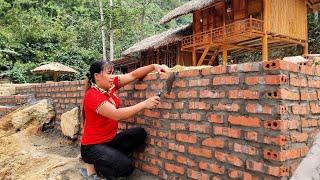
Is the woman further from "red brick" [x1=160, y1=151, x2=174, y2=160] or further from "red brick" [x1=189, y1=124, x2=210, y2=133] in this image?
"red brick" [x1=189, y1=124, x2=210, y2=133]

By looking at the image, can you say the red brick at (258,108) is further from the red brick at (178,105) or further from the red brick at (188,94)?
the red brick at (178,105)

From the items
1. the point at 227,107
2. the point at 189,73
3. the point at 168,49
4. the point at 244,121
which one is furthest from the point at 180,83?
the point at 168,49

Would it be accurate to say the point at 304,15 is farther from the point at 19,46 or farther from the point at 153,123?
the point at 19,46

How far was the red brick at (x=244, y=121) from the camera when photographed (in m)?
2.61

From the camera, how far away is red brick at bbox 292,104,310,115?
101 inches

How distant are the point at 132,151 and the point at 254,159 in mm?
1836

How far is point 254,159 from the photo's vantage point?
8.53ft

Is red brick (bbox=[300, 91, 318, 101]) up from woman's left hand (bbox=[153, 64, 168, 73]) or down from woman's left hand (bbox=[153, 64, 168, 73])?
down

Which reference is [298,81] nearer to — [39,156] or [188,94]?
[188,94]

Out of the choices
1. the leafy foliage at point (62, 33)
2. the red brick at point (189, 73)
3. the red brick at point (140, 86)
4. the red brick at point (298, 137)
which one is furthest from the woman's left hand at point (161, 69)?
the leafy foliage at point (62, 33)

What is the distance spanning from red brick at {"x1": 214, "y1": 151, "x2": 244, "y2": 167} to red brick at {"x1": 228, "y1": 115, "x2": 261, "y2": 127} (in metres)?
0.27

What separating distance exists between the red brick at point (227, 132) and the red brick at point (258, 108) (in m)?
0.20

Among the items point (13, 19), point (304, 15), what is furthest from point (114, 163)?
point (13, 19)

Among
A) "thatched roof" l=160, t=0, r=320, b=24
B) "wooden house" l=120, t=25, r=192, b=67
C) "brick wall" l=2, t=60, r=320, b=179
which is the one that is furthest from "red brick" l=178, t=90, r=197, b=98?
"wooden house" l=120, t=25, r=192, b=67
